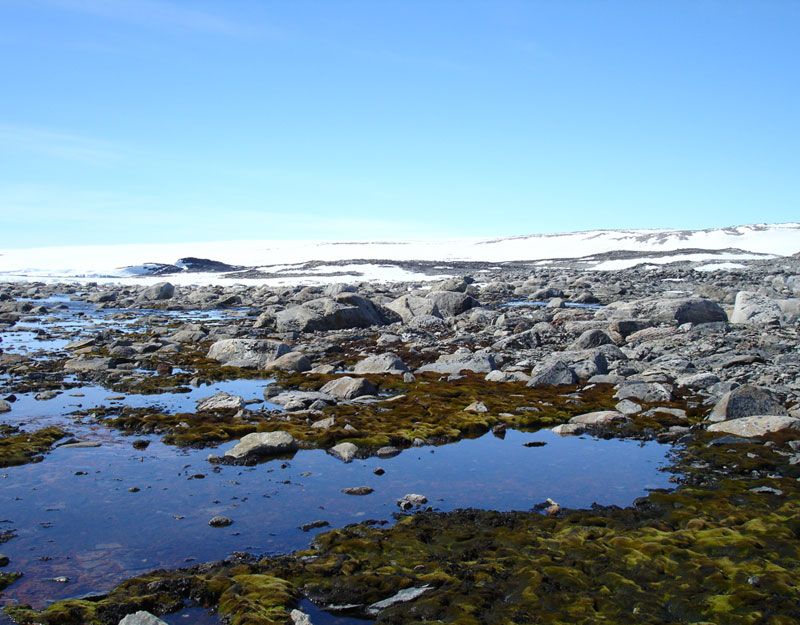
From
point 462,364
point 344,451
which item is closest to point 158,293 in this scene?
point 462,364

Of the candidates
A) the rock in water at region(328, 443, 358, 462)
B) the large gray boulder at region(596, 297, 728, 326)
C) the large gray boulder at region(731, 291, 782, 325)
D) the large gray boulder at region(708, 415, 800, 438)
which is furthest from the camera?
the large gray boulder at region(596, 297, 728, 326)

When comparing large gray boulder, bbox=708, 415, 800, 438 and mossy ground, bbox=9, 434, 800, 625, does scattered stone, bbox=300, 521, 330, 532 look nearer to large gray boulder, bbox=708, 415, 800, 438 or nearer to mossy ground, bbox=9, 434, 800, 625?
mossy ground, bbox=9, 434, 800, 625

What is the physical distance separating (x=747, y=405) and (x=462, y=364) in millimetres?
8693

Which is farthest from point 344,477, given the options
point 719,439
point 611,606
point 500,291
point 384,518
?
point 500,291

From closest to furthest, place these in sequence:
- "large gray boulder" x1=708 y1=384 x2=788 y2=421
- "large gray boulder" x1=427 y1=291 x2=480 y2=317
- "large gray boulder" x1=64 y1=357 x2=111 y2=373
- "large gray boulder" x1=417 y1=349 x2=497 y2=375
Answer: "large gray boulder" x1=708 y1=384 x2=788 y2=421, "large gray boulder" x1=417 y1=349 x2=497 y2=375, "large gray boulder" x1=64 y1=357 x2=111 y2=373, "large gray boulder" x1=427 y1=291 x2=480 y2=317

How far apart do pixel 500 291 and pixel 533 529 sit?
3858 centimetres

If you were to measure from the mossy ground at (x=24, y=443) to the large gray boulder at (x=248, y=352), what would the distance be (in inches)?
343

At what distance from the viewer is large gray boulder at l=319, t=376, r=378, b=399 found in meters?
17.5

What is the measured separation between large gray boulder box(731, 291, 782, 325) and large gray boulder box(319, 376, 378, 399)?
1506cm

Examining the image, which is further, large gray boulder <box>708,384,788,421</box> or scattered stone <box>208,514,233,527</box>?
large gray boulder <box>708,384,788,421</box>

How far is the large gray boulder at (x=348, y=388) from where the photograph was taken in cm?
1753

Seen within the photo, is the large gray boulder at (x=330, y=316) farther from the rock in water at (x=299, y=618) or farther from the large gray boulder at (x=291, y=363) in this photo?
the rock in water at (x=299, y=618)

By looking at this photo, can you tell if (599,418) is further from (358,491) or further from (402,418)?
(358,491)

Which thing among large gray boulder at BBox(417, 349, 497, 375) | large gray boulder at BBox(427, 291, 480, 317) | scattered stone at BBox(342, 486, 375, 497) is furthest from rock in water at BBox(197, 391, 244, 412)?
large gray boulder at BBox(427, 291, 480, 317)
